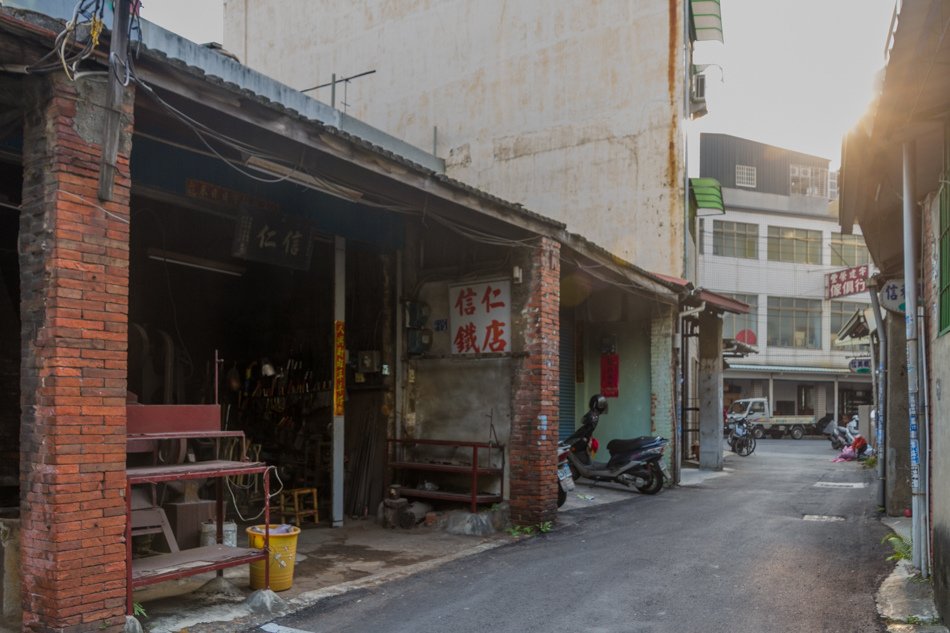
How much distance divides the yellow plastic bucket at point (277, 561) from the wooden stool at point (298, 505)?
3328 millimetres

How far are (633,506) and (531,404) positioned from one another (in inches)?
124

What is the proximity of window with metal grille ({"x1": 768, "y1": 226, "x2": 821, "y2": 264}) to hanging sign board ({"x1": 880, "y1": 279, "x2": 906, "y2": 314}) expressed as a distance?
27.0 m

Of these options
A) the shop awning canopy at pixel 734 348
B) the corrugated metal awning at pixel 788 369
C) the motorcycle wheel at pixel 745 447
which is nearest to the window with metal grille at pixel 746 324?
the corrugated metal awning at pixel 788 369

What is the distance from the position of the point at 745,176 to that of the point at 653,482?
26089 mm

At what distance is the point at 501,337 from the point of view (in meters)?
10.6

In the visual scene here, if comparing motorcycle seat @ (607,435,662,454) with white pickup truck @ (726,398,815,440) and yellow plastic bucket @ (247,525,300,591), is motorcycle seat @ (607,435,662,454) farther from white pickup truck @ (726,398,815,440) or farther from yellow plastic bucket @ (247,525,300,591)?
white pickup truck @ (726,398,815,440)

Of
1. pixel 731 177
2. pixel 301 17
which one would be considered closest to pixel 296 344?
pixel 301 17

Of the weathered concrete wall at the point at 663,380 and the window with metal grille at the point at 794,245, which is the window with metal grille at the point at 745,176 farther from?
the weathered concrete wall at the point at 663,380

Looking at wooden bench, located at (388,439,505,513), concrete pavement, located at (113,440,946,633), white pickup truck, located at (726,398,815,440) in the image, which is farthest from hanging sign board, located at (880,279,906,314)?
white pickup truck, located at (726,398,815,440)

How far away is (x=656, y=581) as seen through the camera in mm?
7203

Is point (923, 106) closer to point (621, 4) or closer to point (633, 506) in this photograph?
point (633, 506)

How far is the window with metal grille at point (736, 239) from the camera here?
3509 centimetres

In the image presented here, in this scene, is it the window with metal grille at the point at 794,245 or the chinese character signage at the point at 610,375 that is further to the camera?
the window with metal grille at the point at 794,245

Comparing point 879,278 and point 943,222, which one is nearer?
point 943,222
